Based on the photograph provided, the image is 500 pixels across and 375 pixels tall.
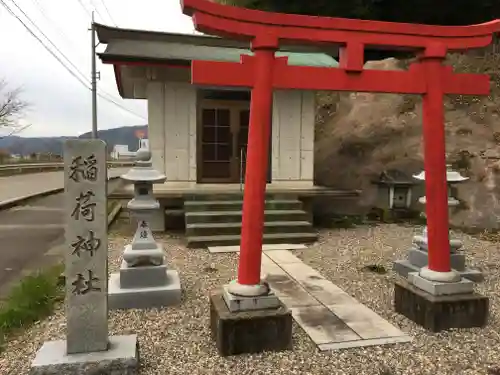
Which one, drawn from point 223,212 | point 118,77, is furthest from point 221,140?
point 118,77

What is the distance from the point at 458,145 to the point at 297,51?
18.1 feet

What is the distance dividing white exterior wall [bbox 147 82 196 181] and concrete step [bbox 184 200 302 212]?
1.32 metres

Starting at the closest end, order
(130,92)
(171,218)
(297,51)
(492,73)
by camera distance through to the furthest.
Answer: (171,218)
(297,51)
(130,92)
(492,73)

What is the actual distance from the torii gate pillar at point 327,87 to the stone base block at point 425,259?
160 centimetres

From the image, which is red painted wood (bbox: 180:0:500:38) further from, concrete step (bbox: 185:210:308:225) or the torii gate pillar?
concrete step (bbox: 185:210:308:225)

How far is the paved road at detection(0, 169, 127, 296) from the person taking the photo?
737 cm

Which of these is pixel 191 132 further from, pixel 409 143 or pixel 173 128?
pixel 409 143

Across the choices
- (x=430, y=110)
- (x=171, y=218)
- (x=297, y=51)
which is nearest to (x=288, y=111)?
(x=297, y=51)

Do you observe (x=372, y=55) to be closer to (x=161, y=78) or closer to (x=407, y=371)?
(x=161, y=78)

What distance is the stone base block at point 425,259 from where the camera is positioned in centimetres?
627

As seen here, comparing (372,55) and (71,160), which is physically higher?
(372,55)

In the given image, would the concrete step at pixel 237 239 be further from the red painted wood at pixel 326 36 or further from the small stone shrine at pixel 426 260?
the red painted wood at pixel 326 36

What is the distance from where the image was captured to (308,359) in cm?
387

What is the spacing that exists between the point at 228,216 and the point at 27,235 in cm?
521
